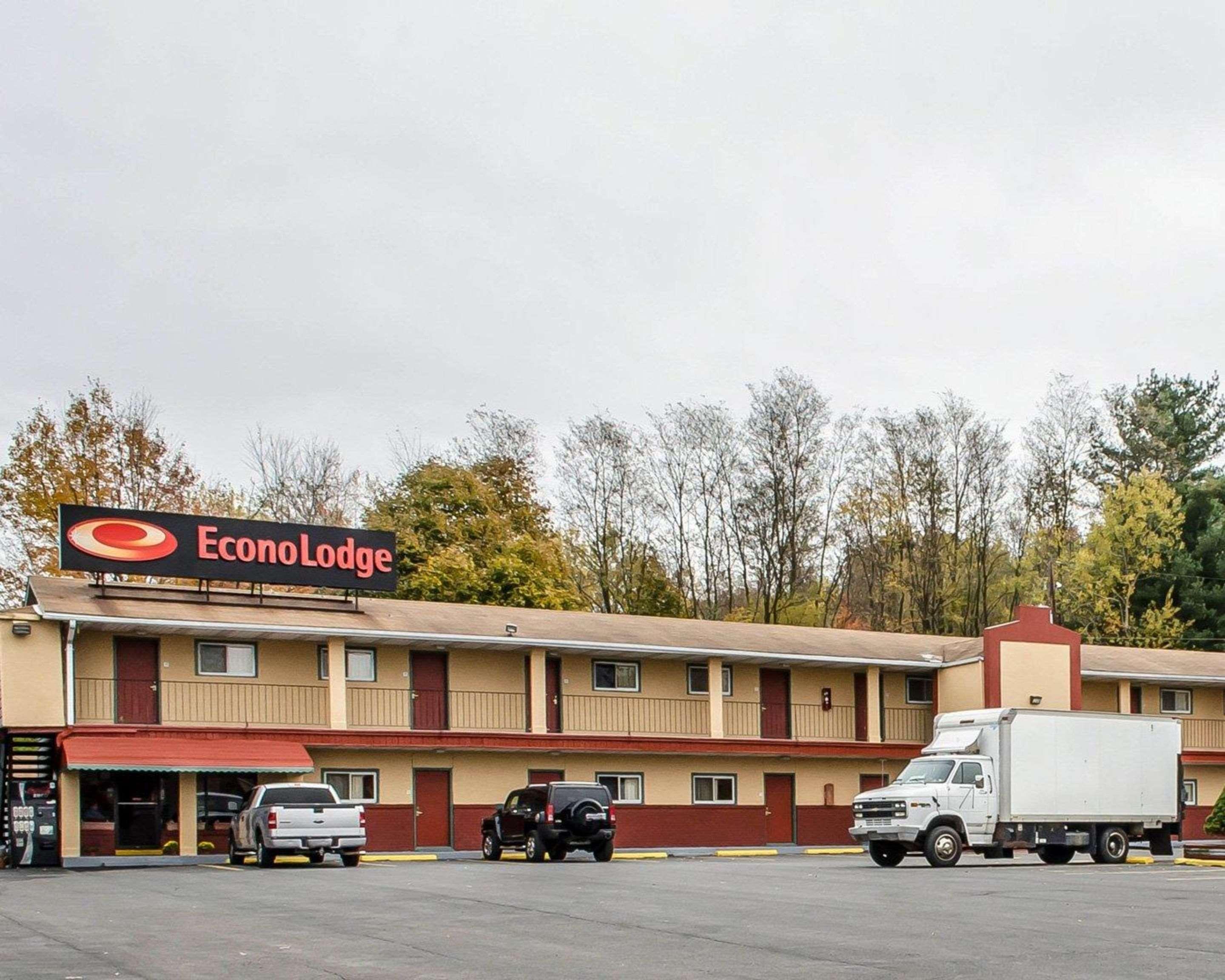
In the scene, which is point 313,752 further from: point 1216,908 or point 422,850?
point 1216,908

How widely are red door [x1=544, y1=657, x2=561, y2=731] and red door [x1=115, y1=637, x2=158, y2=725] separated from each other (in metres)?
10.4

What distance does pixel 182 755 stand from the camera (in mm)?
34438

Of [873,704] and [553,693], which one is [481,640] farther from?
[873,704]

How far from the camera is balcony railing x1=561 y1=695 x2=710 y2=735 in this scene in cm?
4228

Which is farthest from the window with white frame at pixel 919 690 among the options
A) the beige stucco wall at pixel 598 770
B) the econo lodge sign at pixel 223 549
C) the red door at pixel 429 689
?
the econo lodge sign at pixel 223 549

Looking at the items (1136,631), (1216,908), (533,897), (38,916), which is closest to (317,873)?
(533,897)

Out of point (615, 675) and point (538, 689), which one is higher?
point (615, 675)

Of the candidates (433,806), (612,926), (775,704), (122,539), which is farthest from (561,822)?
(612,926)

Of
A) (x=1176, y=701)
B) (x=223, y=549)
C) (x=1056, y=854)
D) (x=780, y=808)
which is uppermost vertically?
(x=223, y=549)

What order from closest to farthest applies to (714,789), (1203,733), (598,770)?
(598,770) → (714,789) → (1203,733)

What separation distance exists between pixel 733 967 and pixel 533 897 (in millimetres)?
7926

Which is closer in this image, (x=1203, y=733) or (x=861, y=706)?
(x=861, y=706)

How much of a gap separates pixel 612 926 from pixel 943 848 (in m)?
15.2

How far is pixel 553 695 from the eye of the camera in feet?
139
